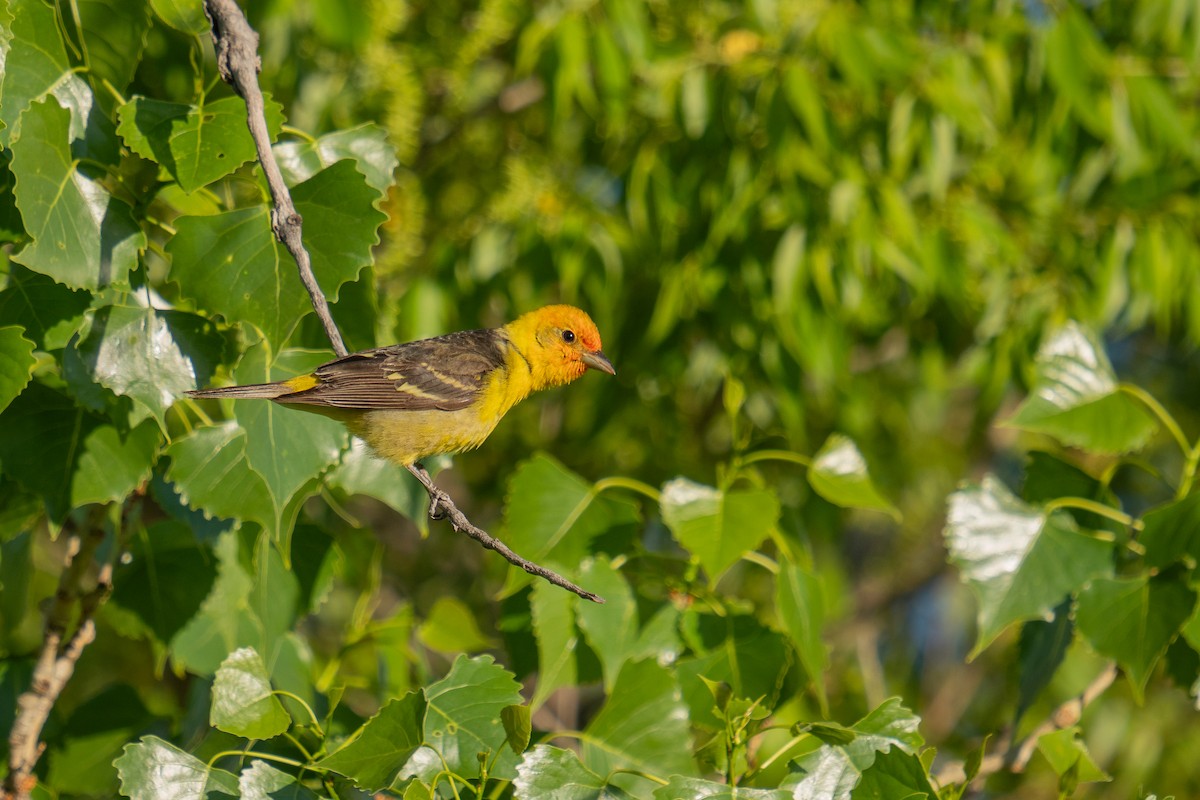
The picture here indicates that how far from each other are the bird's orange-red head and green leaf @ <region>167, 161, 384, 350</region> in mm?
1422

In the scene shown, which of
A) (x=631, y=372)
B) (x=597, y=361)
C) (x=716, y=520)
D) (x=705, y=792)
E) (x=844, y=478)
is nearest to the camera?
(x=705, y=792)

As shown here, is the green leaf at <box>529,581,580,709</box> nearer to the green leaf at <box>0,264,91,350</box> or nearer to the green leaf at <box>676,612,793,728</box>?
the green leaf at <box>676,612,793,728</box>

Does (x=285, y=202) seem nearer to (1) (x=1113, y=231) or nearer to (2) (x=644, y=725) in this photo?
(2) (x=644, y=725)

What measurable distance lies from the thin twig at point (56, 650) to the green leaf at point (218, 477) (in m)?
0.38

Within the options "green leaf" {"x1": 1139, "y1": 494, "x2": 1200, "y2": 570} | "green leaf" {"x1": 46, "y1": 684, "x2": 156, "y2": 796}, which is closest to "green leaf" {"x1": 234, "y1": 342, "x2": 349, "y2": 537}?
"green leaf" {"x1": 46, "y1": 684, "x2": 156, "y2": 796}

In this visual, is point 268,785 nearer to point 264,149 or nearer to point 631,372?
point 264,149

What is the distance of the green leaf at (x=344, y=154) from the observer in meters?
2.60

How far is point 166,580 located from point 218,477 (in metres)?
0.49

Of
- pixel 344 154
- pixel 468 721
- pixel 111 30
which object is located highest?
pixel 111 30

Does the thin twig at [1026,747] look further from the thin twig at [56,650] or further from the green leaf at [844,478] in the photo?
the thin twig at [56,650]

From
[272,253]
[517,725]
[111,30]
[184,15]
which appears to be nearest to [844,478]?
[517,725]

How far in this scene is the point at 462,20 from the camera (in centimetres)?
505

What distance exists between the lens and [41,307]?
233 cm

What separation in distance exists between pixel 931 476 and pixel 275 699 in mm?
5217
